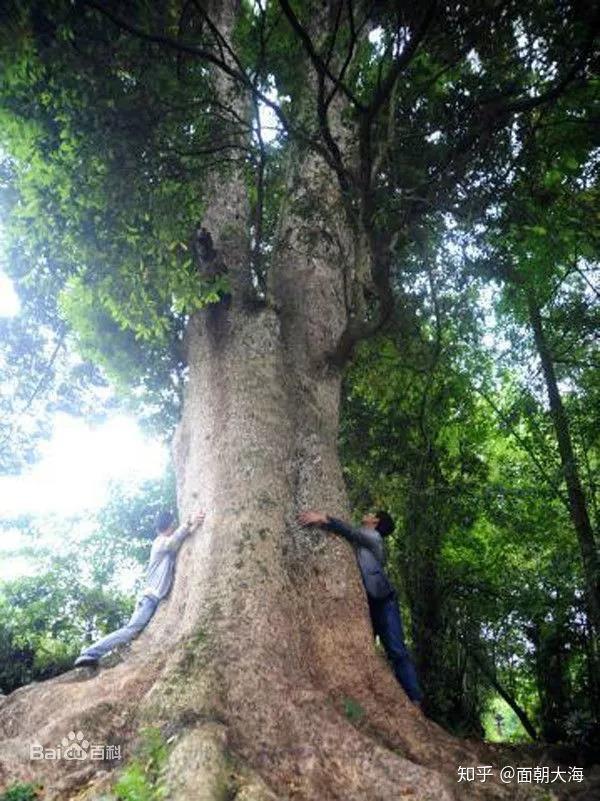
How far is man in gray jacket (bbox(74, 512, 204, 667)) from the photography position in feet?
15.8

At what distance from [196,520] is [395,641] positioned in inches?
84.8

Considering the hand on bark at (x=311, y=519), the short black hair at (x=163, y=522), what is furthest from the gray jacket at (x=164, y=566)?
the hand on bark at (x=311, y=519)

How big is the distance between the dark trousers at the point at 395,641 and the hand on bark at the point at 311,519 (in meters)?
1.17

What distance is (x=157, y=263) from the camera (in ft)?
17.4

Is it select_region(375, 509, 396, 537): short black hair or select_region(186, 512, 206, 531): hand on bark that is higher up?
select_region(375, 509, 396, 537): short black hair

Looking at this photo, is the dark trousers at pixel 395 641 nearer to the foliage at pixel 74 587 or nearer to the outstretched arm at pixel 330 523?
the outstretched arm at pixel 330 523

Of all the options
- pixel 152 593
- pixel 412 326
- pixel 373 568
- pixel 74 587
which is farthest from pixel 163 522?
pixel 74 587

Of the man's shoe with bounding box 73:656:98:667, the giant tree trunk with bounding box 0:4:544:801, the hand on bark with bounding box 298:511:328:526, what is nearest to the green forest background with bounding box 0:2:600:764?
the giant tree trunk with bounding box 0:4:544:801

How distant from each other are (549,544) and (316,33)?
8391 millimetres

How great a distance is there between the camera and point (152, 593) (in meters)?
5.21

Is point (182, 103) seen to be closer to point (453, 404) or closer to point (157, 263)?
point (157, 263)

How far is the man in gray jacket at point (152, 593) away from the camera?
4.83m

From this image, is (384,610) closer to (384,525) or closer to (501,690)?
(384,525)

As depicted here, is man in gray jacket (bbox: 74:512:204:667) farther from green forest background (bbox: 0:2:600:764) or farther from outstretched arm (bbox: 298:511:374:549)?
green forest background (bbox: 0:2:600:764)
